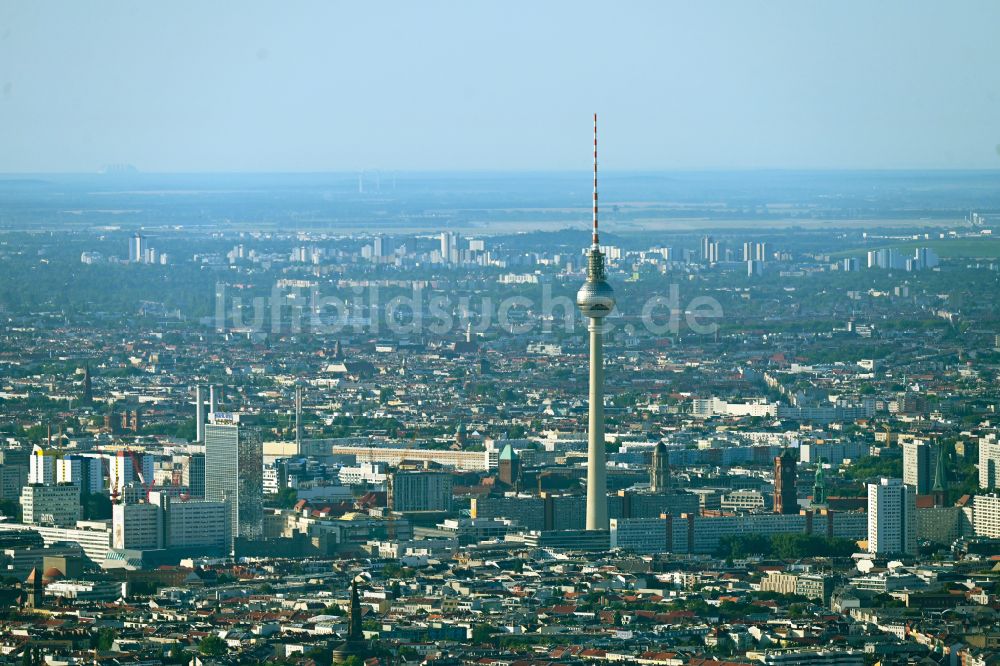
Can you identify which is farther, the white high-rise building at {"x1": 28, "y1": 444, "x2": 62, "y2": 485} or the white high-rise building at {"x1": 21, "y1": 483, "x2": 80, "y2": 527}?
the white high-rise building at {"x1": 28, "y1": 444, "x2": 62, "y2": 485}

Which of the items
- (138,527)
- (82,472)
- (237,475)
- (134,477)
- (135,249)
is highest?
(237,475)

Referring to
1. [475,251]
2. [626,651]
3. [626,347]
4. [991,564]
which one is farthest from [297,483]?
[475,251]

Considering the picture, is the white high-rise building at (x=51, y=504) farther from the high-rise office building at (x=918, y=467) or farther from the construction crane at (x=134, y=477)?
the high-rise office building at (x=918, y=467)

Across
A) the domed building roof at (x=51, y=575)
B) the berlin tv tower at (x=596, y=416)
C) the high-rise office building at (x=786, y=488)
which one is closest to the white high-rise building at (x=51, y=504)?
the domed building roof at (x=51, y=575)

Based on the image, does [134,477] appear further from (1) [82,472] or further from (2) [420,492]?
(2) [420,492]

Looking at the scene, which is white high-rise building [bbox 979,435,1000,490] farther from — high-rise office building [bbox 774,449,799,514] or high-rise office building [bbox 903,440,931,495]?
high-rise office building [bbox 774,449,799,514]

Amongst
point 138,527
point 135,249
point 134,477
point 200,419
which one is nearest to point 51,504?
point 138,527

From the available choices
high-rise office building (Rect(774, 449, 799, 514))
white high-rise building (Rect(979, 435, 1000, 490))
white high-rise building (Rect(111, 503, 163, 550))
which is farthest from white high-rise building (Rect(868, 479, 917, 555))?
white high-rise building (Rect(111, 503, 163, 550))
